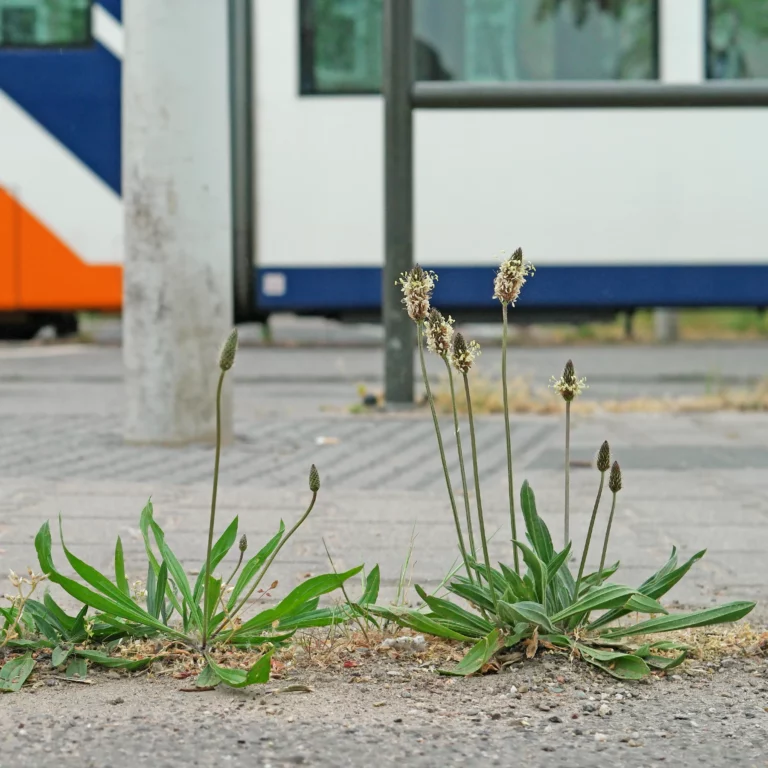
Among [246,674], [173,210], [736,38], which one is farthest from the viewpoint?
[736,38]

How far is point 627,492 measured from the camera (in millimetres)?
4566

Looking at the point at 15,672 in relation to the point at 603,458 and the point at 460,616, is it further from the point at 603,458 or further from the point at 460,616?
the point at 603,458

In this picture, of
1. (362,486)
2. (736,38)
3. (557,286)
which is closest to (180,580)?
(362,486)

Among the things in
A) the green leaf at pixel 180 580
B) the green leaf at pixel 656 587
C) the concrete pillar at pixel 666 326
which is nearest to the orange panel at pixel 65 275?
the concrete pillar at pixel 666 326

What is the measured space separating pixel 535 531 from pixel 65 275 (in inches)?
319

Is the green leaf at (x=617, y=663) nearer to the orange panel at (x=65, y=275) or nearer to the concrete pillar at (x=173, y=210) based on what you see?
the concrete pillar at (x=173, y=210)

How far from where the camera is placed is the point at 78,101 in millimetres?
10133

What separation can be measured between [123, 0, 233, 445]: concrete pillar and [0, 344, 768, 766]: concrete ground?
0.24 m

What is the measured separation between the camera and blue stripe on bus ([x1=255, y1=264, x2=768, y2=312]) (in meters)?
9.88

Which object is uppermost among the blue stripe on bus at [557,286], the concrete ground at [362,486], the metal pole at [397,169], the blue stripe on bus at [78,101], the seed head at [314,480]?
the blue stripe on bus at [78,101]

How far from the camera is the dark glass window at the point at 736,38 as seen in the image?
32.3 feet

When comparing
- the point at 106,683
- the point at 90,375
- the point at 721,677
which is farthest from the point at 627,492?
the point at 90,375

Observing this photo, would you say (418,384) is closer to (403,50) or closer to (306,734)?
(403,50)

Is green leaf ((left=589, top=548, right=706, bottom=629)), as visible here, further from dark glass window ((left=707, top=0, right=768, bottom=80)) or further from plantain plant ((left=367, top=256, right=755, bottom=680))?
dark glass window ((left=707, top=0, right=768, bottom=80))
